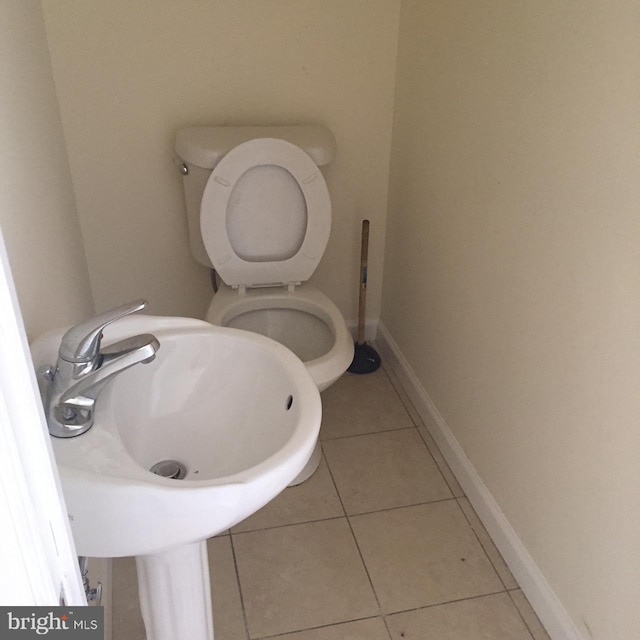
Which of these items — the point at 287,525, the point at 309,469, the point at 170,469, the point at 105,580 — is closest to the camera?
the point at 170,469

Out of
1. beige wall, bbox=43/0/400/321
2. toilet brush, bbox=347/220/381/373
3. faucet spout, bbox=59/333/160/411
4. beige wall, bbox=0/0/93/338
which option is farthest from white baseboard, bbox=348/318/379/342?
faucet spout, bbox=59/333/160/411

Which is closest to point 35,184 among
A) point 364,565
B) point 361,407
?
point 364,565

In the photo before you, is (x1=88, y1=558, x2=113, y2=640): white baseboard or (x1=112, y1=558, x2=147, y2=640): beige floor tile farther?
(x1=112, y1=558, x2=147, y2=640): beige floor tile

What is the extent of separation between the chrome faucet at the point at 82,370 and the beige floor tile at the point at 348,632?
32.9 inches

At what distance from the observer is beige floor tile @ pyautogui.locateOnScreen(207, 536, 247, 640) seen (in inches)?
55.8

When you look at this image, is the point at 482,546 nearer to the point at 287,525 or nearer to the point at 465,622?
the point at 465,622

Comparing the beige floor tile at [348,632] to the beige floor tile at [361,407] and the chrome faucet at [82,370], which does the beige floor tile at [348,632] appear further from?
the chrome faucet at [82,370]

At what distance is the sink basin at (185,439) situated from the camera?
2.42 ft

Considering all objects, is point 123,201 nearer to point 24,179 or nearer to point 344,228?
point 344,228

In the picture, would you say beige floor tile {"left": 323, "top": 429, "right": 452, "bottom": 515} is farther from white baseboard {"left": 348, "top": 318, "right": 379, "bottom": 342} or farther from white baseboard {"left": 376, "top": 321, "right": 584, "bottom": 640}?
white baseboard {"left": 348, "top": 318, "right": 379, "bottom": 342}

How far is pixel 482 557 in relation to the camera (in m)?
1.60

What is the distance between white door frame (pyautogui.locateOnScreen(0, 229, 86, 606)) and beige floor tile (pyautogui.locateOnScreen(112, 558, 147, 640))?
976 mm

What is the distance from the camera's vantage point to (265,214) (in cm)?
187

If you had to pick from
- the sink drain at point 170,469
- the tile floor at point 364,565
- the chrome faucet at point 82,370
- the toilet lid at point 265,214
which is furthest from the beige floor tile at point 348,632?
the toilet lid at point 265,214
